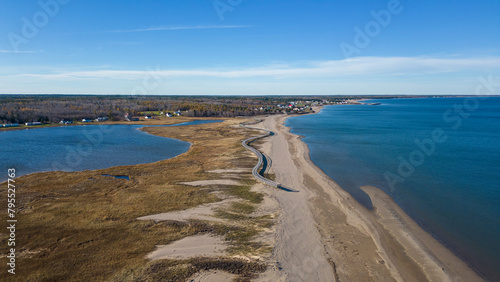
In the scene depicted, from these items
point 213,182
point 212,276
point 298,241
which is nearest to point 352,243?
point 298,241

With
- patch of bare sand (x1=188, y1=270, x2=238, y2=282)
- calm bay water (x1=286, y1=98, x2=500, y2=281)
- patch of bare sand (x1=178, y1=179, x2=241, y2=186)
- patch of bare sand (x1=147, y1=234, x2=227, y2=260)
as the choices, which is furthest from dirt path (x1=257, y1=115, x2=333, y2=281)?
calm bay water (x1=286, y1=98, x2=500, y2=281)

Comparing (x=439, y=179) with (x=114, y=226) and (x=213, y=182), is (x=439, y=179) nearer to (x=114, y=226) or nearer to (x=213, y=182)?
(x=213, y=182)

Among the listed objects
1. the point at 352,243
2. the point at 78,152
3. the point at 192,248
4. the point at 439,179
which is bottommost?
the point at 352,243

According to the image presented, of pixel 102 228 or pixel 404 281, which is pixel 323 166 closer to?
pixel 404 281

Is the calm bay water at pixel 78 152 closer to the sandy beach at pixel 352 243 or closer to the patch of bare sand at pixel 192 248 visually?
the patch of bare sand at pixel 192 248

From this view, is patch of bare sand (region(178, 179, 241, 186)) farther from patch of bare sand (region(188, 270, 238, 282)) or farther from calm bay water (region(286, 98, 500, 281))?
patch of bare sand (region(188, 270, 238, 282))
